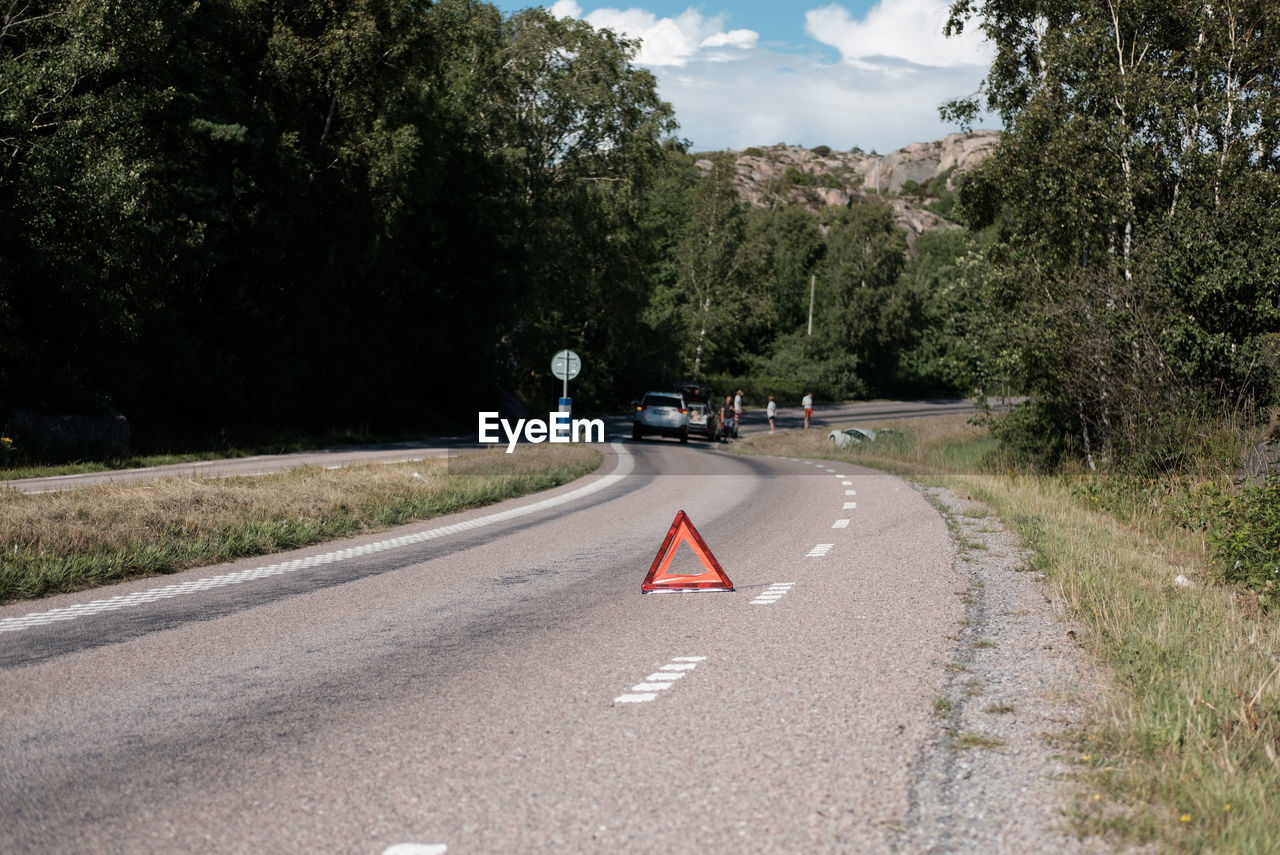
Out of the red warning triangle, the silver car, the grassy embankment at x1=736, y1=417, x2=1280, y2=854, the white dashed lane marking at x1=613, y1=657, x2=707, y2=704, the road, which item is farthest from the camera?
the silver car

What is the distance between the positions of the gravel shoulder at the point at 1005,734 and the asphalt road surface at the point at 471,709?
0.14m

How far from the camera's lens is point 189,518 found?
1304cm

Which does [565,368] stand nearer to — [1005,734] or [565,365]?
[565,365]

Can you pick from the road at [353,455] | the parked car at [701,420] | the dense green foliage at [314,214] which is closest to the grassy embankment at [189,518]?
the road at [353,455]

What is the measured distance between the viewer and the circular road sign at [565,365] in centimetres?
3862

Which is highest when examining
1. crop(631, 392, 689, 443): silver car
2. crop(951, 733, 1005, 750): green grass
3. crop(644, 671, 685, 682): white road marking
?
crop(631, 392, 689, 443): silver car

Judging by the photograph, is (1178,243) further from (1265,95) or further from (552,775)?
(552,775)

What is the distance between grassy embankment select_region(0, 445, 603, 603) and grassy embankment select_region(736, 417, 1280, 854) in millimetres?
7790

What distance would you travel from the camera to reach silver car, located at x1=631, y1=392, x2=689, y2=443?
4775 centimetres

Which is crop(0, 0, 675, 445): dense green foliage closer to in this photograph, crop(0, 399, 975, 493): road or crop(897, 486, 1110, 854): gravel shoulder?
crop(0, 399, 975, 493): road

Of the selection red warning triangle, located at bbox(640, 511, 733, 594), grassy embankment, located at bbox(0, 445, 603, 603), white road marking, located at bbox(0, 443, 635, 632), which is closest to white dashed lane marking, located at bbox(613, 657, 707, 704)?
red warning triangle, located at bbox(640, 511, 733, 594)

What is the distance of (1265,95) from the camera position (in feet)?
88.4

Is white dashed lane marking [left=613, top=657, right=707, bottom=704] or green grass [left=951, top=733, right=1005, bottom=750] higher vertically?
green grass [left=951, top=733, right=1005, bottom=750]

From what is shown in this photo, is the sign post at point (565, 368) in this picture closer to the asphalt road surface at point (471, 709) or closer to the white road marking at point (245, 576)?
the white road marking at point (245, 576)
